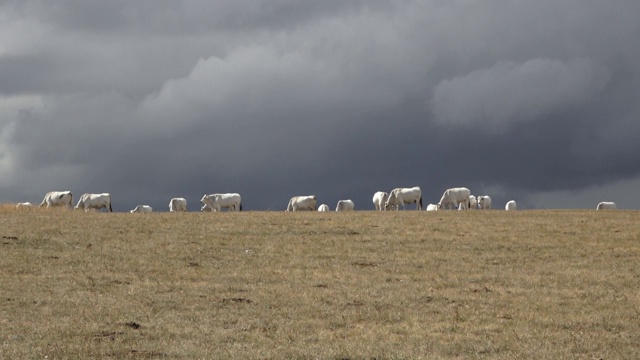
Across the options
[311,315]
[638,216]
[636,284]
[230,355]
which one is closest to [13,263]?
[311,315]

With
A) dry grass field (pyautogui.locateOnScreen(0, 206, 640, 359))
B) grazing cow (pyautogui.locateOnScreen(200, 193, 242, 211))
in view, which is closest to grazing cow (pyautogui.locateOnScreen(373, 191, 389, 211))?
grazing cow (pyautogui.locateOnScreen(200, 193, 242, 211))

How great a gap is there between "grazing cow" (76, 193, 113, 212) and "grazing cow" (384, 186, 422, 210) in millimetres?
19149

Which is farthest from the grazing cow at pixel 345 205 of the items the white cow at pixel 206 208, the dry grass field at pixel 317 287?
the dry grass field at pixel 317 287

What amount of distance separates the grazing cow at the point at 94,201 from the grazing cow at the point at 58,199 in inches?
61.6

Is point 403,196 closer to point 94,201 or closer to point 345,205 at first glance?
point 345,205

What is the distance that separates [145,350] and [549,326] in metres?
8.78

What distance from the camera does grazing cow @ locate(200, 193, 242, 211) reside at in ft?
224

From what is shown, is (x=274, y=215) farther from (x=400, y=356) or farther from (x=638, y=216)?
(x=400, y=356)

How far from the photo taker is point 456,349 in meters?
17.8

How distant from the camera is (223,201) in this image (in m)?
69.4

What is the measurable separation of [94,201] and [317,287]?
137 feet

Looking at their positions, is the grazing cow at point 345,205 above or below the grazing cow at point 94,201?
above

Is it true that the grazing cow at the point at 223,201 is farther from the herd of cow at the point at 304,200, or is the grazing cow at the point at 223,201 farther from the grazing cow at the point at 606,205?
the grazing cow at the point at 606,205

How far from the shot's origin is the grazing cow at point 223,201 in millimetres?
68312
